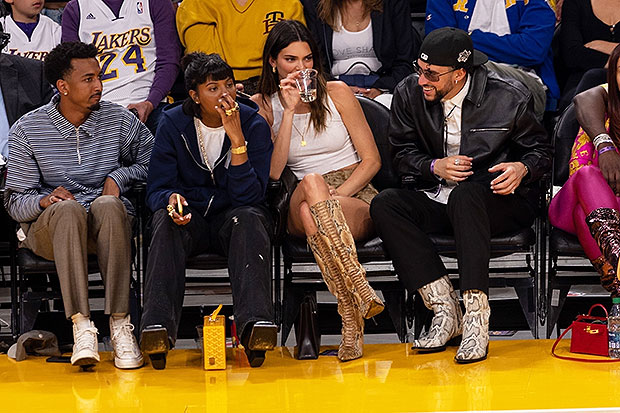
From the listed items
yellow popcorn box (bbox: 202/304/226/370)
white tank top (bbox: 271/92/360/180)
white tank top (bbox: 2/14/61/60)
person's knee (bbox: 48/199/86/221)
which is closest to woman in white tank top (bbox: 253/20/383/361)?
white tank top (bbox: 271/92/360/180)

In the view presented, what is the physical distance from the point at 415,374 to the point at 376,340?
0.92m

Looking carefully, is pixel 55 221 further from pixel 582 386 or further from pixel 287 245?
pixel 582 386

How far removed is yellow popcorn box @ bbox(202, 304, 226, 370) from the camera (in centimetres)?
393

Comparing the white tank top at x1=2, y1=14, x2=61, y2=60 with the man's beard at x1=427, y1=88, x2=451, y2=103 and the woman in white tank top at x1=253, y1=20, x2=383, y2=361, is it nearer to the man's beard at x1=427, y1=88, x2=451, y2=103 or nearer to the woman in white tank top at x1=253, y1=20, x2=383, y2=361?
the woman in white tank top at x1=253, y1=20, x2=383, y2=361

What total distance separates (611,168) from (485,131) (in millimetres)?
529

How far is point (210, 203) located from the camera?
4285 mm

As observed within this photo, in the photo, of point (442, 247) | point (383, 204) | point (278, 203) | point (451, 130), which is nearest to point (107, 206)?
point (278, 203)

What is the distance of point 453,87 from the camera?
4332 mm

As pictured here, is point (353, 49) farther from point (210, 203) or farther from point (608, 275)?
point (608, 275)

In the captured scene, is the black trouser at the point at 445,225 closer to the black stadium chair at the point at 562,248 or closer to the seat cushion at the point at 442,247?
the seat cushion at the point at 442,247

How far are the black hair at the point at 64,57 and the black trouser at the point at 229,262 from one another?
0.82 m

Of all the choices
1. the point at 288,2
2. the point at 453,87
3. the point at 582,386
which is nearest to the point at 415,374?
the point at 582,386

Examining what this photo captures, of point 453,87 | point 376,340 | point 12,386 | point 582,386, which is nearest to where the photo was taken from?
point 582,386

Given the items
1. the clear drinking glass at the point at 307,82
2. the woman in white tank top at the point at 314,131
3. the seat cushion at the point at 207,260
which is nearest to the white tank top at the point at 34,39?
the woman in white tank top at the point at 314,131
